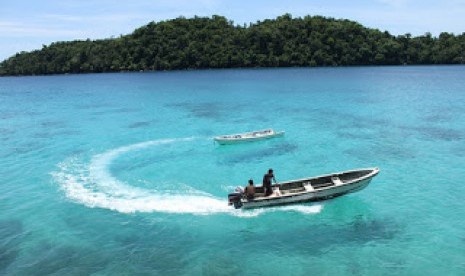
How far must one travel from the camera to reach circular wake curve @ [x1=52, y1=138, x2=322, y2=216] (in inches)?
1021

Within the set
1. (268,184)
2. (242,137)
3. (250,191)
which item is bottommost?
(250,191)

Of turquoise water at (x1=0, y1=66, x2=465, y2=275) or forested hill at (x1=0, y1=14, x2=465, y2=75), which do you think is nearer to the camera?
turquoise water at (x1=0, y1=66, x2=465, y2=275)

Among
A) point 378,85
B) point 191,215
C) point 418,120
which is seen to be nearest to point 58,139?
point 191,215

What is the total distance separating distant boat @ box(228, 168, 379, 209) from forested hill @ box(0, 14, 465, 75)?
140 meters

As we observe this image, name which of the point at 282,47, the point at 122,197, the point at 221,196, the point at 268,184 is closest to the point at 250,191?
the point at 268,184

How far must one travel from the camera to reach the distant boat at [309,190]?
998 inches

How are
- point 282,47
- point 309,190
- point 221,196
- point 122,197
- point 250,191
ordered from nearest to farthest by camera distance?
1. point 250,191
2. point 309,190
3. point 221,196
4. point 122,197
5. point 282,47

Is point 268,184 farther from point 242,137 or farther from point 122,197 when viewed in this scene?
point 242,137

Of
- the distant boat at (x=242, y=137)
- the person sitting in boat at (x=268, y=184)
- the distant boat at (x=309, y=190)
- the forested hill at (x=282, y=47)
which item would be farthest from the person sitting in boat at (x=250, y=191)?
the forested hill at (x=282, y=47)

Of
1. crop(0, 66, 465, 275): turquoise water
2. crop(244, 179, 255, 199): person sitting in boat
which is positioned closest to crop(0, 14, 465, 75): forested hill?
crop(0, 66, 465, 275): turquoise water

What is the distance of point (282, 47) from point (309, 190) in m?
146

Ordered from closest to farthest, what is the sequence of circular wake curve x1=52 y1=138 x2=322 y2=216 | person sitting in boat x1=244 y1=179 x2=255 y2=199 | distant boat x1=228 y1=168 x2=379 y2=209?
person sitting in boat x1=244 y1=179 x2=255 y2=199 < distant boat x1=228 y1=168 x2=379 y2=209 < circular wake curve x1=52 y1=138 x2=322 y2=216

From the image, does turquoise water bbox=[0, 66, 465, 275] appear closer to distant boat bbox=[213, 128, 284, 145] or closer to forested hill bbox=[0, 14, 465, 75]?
distant boat bbox=[213, 128, 284, 145]

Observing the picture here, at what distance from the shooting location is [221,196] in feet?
92.3
